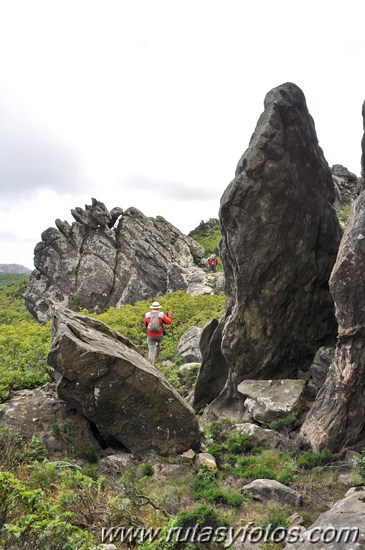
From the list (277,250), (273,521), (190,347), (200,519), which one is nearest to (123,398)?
(200,519)

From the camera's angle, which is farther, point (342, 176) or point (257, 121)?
point (342, 176)

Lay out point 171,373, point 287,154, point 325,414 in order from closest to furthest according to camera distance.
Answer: point 325,414, point 287,154, point 171,373

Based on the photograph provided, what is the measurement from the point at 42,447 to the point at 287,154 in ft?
38.5

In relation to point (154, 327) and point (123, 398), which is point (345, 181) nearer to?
point (154, 327)

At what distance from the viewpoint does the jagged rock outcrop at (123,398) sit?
41.2ft

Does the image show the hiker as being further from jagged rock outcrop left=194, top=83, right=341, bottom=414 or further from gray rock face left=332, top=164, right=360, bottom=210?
gray rock face left=332, top=164, right=360, bottom=210

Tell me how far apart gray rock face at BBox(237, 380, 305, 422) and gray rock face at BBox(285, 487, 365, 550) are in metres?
6.03

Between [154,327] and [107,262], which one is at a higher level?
[107,262]

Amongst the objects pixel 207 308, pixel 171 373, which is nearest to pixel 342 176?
pixel 207 308

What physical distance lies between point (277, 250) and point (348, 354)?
472cm

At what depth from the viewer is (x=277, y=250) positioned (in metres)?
15.3

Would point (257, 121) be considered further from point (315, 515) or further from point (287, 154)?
point (315, 515)

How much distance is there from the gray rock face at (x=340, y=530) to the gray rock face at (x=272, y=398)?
6029 millimetres

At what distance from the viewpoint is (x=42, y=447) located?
12.4 m
